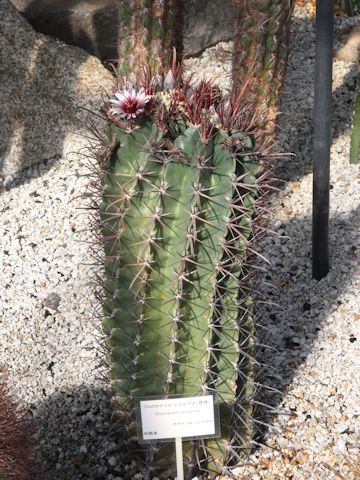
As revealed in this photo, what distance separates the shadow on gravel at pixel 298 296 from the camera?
8.83ft

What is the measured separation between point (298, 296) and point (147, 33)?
1130 millimetres

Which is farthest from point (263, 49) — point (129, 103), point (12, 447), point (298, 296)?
point (12, 447)

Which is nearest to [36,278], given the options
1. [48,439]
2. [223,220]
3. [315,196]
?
[48,439]

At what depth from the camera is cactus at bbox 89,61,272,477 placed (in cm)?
189

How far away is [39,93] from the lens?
3.92m

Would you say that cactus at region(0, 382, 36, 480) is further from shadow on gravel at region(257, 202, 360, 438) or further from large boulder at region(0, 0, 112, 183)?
large boulder at region(0, 0, 112, 183)

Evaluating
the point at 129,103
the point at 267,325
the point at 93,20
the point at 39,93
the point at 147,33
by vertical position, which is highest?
the point at 93,20

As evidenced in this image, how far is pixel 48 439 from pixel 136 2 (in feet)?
5.32

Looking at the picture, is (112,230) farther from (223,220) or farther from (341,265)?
(341,265)

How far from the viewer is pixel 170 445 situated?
2244 millimetres

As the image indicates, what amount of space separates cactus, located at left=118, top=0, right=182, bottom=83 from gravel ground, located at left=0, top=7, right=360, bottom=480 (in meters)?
0.66

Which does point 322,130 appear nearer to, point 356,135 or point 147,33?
point 356,135

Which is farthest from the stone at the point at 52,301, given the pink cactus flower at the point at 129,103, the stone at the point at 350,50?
the stone at the point at 350,50

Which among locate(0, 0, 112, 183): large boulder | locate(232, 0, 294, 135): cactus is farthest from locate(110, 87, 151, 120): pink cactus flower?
locate(0, 0, 112, 183): large boulder
